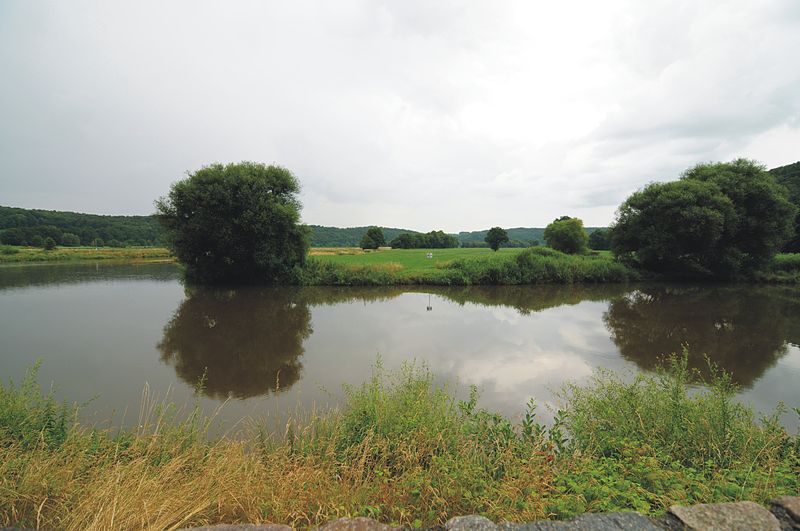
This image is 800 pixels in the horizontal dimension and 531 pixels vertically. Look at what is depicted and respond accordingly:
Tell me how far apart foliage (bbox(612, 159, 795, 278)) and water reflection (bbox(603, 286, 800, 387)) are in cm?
618

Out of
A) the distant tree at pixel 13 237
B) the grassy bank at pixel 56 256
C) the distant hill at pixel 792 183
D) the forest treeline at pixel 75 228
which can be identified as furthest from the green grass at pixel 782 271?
the distant tree at pixel 13 237

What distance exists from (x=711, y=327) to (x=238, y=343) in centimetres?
1872

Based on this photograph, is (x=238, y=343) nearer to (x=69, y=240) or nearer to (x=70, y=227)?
(x=69, y=240)

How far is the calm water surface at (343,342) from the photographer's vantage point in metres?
7.54

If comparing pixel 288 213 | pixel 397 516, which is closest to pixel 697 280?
pixel 288 213

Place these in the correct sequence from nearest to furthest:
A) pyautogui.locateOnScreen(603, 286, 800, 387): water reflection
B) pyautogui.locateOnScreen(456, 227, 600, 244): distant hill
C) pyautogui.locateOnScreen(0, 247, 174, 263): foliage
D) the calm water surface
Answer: the calm water surface → pyautogui.locateOnScreen(603, 286, 800, 387): water reflection → pyautogui.locateOnScreen(0, 247, 174, 263): foliage → pyautogui.locateOnScreen(456, 227, 600, 244): distant hill

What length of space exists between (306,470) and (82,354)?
10021 mm

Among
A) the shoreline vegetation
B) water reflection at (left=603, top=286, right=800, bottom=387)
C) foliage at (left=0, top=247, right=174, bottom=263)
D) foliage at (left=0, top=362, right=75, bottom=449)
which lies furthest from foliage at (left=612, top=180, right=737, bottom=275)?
foliage at (left=0, top=247, right=174, bottom=263)

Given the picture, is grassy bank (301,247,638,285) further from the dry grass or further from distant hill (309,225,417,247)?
distant hill (309,225,417,247)

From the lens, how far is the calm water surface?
7.54 m

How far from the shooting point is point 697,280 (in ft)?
98.3

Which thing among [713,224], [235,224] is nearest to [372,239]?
[235,224]

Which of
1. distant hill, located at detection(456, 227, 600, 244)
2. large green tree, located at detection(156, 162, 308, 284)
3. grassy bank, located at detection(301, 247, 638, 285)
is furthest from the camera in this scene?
distant hill, located at detection(456, 227, 600, 244)

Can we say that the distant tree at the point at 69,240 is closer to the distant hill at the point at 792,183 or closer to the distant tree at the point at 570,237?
the distant tree at the point at 570,237
